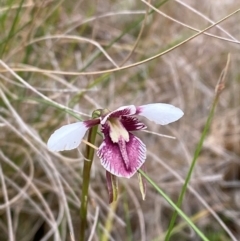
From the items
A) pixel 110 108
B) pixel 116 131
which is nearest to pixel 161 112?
pixel 116 131

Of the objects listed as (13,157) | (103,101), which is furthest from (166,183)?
(13,157)

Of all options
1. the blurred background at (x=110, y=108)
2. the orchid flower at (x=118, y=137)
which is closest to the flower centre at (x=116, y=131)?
the orchid flower at (x=118, y=137)

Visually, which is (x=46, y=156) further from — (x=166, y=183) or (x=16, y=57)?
(x=166, y=183)

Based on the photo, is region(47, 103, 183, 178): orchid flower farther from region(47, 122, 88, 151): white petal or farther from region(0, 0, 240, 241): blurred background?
region(0, 0, 240, 241): blurred background

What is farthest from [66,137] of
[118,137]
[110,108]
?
[110,108]

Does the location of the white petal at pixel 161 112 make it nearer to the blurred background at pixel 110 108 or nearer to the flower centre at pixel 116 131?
the flower centre at pixel 116 131

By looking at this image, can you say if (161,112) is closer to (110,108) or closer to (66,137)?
(66,137)

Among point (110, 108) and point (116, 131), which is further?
point (110, 108)
